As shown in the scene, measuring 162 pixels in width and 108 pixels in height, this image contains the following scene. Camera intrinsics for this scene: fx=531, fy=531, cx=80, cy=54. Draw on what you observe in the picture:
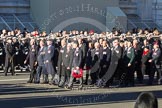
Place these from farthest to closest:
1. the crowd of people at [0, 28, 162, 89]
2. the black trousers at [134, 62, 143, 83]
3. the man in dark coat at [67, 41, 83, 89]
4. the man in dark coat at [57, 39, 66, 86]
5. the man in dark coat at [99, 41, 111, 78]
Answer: the black trousers at [134, 62, 143, 83] < the man in dark coat at [99, 41, 111, 78] < the man in dark coat at [57, 39, 66, 86] < the crowd of people at [0, 28, 162, 89] < the man in dark coat at [67, 41, 83, 89]

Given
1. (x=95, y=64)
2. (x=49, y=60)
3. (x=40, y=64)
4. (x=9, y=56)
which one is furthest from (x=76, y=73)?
(x=9, y=56)

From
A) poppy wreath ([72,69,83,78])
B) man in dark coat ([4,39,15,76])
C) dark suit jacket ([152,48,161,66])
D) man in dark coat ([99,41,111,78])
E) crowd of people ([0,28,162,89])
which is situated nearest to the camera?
poppy wreath ([72,69,83,78])

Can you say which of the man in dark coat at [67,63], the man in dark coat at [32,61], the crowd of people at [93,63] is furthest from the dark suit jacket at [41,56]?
the man in dark coat at [67,63]

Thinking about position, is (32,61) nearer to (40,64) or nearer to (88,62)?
(40,64)

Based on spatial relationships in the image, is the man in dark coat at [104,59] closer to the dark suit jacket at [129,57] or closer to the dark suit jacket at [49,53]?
the dark suit jacket at [129,57]

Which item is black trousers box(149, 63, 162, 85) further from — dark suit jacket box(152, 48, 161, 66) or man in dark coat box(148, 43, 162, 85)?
dark suit jacket box(152, 48, 161, 66)

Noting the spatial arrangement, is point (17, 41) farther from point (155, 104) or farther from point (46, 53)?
point (155, 104)

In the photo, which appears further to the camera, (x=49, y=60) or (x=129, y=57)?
(x=129, y=57)

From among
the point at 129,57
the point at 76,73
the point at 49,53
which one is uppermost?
the point at 49,53

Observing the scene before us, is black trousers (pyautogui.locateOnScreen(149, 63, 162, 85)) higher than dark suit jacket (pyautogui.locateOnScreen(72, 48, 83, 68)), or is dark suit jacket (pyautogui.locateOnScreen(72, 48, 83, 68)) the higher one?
dark suit jacket (pyautogui.locateOnScreen(72, 48, 83, 68))

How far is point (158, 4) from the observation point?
4306cm

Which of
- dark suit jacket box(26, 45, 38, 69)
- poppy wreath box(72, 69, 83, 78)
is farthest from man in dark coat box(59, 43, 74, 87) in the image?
dark suit jacket box(26, 45, 38, 69)

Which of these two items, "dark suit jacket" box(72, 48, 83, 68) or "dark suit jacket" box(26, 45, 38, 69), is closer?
"dark suit jacket" box(72, 48, 83, 68)

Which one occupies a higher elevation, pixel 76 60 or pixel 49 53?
pixel 49 53
